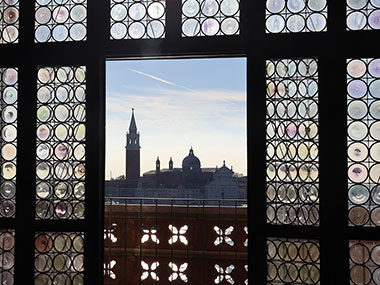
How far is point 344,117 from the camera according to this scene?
8.41 ft

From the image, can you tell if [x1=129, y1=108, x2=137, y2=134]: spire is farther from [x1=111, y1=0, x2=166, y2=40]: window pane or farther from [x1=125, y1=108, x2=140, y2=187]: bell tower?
[x1=111, y1=0, x2=166, y2=40]: window pane

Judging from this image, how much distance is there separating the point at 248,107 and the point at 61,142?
4.35ft

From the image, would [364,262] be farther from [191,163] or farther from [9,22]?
[9,22]

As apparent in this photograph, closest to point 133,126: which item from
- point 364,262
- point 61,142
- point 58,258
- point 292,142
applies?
point 61,142

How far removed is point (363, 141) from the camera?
2.56 meters

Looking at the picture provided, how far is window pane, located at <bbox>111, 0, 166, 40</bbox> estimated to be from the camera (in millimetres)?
2840

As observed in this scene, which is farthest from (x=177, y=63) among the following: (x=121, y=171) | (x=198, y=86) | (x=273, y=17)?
(x=273, y=17)

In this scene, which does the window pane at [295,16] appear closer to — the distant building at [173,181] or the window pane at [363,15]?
the window pane at [363,15]

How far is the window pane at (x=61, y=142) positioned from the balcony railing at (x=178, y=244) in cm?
158

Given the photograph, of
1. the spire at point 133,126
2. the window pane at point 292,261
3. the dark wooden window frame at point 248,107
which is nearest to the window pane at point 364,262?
the dark wooden window frame at point 248,107

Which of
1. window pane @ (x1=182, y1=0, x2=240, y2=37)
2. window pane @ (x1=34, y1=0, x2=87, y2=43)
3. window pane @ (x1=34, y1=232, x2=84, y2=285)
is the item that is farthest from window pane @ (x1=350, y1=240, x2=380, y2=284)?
Answer: window pane @ (x1=34, y1=0, x2=87, y2=43)

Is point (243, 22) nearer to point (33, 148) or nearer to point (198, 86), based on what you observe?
point (33, 148)

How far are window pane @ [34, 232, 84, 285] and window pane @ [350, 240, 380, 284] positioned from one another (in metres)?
1.78

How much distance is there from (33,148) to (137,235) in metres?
1.89
